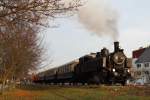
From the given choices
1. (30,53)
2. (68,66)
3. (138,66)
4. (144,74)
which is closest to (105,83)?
(30,53)

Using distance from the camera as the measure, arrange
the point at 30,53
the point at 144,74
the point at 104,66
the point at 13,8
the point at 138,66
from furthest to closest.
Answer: the point at 138,66 < the point at 144,74 < the point at 30,53 < the point at 104,66 < the point at 13,8

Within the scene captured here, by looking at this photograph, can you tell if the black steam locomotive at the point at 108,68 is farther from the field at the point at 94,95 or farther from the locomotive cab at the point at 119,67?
the field at the point at 94,95

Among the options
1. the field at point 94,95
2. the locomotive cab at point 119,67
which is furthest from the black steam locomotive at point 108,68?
the field at point 94,95

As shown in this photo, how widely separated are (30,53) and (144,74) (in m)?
70.1

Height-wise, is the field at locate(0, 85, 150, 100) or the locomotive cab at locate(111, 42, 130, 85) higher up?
the locomotive cab at locate(111, 42, 130, 85)

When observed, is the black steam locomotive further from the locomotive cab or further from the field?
the field

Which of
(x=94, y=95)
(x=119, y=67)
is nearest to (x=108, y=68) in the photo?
(x=119, y=67)

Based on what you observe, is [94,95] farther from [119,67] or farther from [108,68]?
[119,67]

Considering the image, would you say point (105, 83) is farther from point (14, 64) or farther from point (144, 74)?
point (144, 74)

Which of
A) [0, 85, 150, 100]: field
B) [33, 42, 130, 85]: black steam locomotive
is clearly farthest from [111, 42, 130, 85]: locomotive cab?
[0, 85, 150, 100]: field

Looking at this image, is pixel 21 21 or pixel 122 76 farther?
pixel 122 76

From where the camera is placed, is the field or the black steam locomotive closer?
the field

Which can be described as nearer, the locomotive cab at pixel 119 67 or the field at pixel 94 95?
the field at pixel 94 95

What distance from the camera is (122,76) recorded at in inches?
1729
